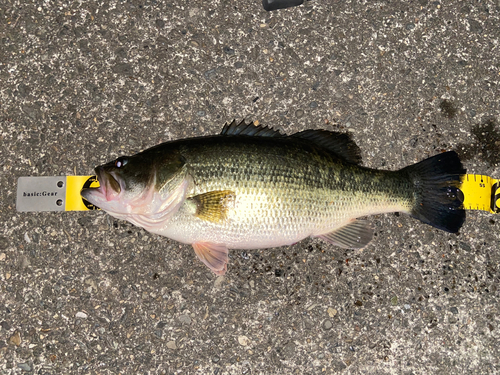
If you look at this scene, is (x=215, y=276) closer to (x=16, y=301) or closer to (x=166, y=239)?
(x=166, y=239)

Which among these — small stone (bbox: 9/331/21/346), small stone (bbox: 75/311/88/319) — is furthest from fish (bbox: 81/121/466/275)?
small stone (bbox: 9/331/21/346)

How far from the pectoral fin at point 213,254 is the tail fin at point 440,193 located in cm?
143

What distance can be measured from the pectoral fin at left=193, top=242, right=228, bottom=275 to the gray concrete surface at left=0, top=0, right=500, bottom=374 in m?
0.25

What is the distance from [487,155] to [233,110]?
83.5 inches

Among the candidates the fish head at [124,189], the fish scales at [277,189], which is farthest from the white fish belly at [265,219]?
the fish head at [124,189]

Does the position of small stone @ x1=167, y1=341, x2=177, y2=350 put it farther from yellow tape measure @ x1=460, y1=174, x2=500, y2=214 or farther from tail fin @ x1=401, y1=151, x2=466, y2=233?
yellow tape measure @ x1=460, y1=174, x2=500, y2=214

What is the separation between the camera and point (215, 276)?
2777 millimetres

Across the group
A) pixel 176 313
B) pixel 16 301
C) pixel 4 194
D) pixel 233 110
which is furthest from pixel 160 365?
pixel 233 110

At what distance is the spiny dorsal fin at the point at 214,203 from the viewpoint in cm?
237

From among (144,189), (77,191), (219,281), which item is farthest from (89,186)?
(219,281)

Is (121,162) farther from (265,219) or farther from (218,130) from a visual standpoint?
(265,219)

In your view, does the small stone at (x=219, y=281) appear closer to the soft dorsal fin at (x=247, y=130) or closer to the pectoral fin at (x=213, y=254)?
the pectoral fin at (x=213, y=254)

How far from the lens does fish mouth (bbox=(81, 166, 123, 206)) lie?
2.39m

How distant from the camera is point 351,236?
2.69 m
